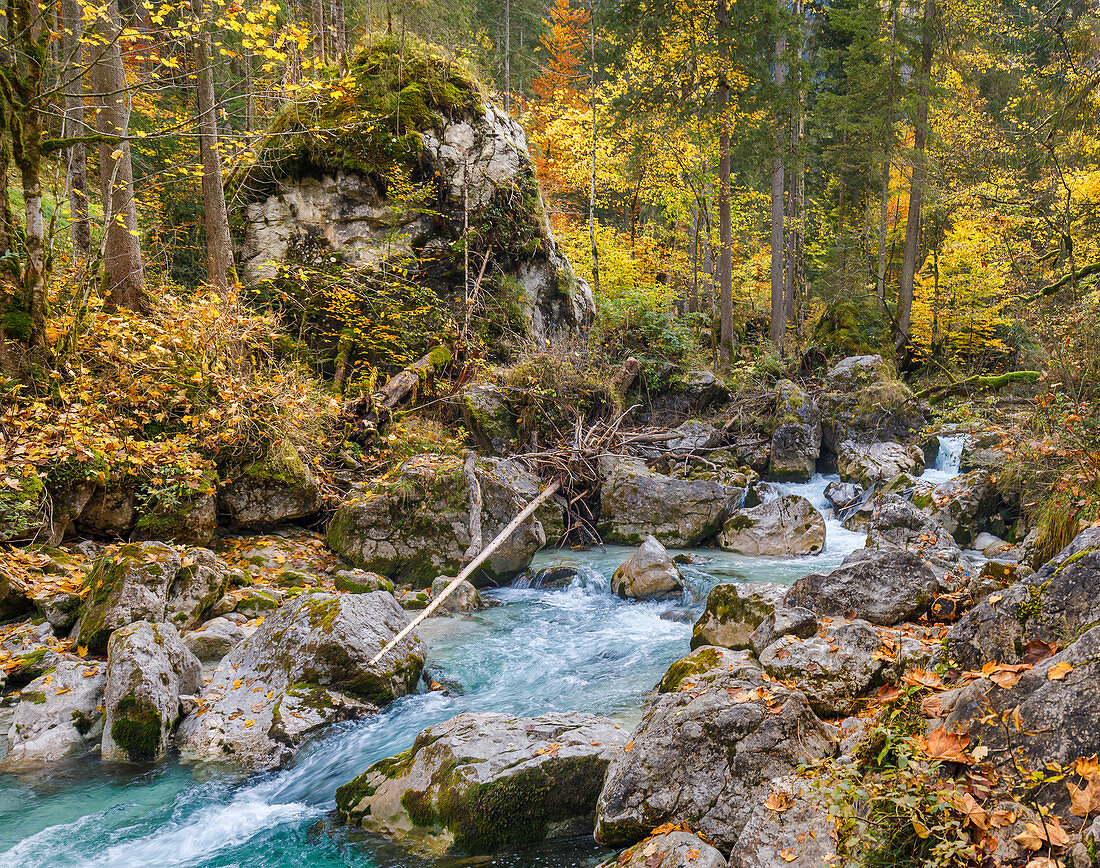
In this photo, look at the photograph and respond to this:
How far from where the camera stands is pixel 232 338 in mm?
9219

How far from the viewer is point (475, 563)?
7.75m

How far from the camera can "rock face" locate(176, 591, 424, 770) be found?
4996 mm

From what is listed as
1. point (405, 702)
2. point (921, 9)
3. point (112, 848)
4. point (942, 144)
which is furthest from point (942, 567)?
point (921, 9)

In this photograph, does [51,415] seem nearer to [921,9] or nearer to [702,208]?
[702,208]

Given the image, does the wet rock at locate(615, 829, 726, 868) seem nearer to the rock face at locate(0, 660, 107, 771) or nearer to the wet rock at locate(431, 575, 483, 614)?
the rock face at locate(0, 660, 107, 771)

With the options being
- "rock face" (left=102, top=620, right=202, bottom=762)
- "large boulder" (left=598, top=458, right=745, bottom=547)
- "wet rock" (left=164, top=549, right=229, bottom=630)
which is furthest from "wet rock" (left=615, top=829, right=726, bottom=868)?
"large boulder" (left=598, top=458, right=745, bottom=547)

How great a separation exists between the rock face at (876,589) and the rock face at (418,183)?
34.3ft

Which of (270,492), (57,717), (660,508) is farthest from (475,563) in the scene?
(660,508)

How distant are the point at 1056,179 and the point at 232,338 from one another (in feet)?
56.3

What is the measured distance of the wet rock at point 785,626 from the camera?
4.92 meters

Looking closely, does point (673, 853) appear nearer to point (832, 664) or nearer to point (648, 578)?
point (832, 664)

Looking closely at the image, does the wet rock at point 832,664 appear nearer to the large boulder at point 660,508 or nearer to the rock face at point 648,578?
the rock face at point 648,578

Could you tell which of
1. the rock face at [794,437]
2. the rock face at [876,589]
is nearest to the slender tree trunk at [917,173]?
the rock face at [794,437]

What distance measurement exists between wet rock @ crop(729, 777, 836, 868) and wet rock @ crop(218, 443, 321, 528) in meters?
8.15
